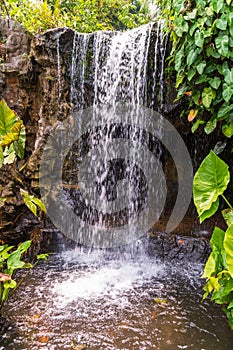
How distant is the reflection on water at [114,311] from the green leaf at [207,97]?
191cm

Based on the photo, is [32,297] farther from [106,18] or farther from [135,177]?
[106,18]

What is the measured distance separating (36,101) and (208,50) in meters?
2.87

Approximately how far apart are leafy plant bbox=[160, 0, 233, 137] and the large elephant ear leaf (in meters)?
1.34

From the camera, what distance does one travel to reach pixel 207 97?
10.3 ft

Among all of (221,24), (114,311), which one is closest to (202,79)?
(221,24)

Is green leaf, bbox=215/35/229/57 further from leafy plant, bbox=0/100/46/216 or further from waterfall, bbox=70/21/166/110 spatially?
leafy plant, bbox=0/100/46/216

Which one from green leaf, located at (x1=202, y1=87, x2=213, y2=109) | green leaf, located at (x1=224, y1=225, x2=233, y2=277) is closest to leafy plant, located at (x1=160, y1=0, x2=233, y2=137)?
green leaf, located at (x1=202, y1=87, x2=213, y2=109)

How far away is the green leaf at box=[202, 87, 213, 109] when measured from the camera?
313cm

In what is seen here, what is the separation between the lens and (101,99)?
184 inches

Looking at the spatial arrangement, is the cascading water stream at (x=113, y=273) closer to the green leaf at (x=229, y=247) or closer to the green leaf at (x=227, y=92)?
the green leaf at (x=229, y=247)

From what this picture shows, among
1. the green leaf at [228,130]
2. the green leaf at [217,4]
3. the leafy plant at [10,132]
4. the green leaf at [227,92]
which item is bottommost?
the leafy plant at [10,132]

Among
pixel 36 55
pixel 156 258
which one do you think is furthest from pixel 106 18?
pixel 156 258

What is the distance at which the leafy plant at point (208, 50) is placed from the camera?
288 cm

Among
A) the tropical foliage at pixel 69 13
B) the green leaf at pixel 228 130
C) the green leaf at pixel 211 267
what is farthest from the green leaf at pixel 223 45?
the tropical foliage at pixel 69 13
